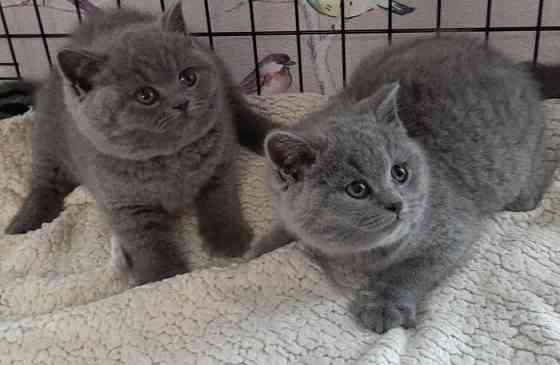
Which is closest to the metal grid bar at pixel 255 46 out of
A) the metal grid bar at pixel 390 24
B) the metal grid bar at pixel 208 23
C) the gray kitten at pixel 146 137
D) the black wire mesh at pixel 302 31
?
the black wire mesh at pixel 302 31

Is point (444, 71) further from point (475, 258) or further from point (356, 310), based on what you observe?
point (356, 310)

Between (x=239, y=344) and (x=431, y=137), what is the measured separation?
683 mm

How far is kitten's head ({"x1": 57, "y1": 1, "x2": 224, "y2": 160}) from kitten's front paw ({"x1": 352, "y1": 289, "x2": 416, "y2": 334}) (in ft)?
1.95

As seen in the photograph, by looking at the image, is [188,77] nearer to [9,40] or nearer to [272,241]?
[272,241]

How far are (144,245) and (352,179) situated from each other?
641mm

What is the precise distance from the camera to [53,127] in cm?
186

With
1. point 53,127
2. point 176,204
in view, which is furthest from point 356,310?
point 53,127

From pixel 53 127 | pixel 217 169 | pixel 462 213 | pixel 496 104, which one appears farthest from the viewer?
pixel 53 127

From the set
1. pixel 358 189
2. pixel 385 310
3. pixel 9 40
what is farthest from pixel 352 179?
pixel 9 40

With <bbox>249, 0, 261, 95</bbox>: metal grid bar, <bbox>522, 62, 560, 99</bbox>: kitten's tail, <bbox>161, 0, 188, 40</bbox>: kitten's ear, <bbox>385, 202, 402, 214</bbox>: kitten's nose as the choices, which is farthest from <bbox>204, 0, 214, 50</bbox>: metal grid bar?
<bbox>385, 202, 402, 214</bbox>: kitten's nose

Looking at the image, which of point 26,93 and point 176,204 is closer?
point 176,204

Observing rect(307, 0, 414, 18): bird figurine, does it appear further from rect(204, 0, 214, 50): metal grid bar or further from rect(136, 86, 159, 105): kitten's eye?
rect(136, 86, 159, 105): kitten's eye

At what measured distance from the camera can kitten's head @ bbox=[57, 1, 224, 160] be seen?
142cm

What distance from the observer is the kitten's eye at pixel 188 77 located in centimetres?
149
